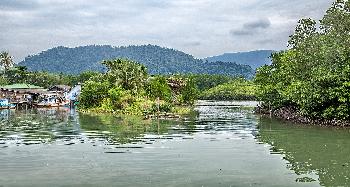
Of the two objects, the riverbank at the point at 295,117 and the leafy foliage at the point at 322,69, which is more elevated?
the leafy foliage at the point at 322,69

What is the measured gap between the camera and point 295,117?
49156 millimetres

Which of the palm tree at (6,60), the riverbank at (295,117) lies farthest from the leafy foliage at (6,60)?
the riverbank at (295,117)

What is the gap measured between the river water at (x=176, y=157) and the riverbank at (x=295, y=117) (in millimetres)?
2792

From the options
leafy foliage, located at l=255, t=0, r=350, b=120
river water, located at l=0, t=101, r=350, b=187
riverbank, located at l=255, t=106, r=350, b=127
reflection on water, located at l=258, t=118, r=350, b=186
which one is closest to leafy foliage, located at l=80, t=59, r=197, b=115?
riverbank, located at l=255, t=106, r=350, b=127

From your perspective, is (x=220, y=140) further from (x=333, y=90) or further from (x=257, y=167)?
(x=333, y=90)

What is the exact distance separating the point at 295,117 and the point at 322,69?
307 inches

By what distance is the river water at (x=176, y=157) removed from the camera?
62.4 ft

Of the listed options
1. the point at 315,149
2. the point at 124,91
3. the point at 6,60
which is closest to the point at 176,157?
the point at 315,149

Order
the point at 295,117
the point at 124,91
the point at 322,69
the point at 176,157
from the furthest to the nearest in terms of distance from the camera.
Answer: the point at 124,91 < the point at 295,117 < the point at 322,69 < the point at 176,157

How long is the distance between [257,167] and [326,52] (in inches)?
1028

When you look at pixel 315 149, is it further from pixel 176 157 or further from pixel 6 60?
pixel 6 60

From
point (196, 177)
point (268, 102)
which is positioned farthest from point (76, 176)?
point (268, 102)

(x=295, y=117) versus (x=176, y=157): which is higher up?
(x=295, y=117)

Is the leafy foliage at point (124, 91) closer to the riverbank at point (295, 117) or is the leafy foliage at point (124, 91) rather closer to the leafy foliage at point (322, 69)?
the riverbank at point (295, 117)
